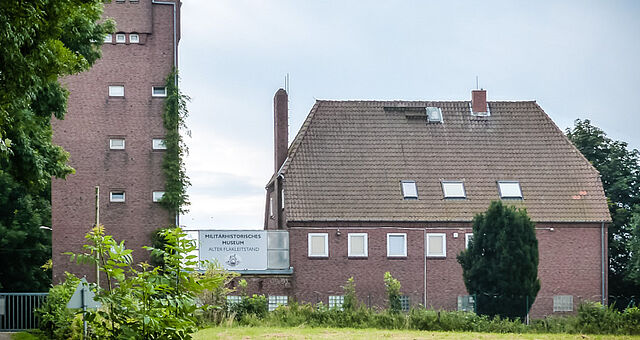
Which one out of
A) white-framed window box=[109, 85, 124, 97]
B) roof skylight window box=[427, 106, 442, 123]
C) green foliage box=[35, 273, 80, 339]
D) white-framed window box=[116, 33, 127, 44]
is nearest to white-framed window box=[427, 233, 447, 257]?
roof skylight window box=[427, 106, 442, 123]

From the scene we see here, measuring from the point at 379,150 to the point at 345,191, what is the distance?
11.1 feet

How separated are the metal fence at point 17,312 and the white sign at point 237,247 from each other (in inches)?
356

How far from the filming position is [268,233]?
44.9 m

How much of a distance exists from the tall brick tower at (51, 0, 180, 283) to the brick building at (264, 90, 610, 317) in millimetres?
6746

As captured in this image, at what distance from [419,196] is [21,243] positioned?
20.8 m

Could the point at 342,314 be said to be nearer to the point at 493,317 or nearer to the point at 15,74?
the point at 493,317

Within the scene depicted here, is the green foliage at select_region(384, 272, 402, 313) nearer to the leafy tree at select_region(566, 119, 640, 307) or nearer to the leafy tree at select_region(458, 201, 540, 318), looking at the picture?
the leafy tree at select_region(458, 201, 540, 318)

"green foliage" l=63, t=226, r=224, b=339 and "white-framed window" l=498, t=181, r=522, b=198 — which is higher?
"white-framed window" l=498, t=181, r=522, b=198

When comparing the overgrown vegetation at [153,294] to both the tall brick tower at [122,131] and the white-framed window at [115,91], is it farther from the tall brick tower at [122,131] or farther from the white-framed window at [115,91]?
the white-framed window at [115,91]

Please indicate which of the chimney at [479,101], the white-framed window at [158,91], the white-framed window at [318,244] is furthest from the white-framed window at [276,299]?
the chimney at [479,101]

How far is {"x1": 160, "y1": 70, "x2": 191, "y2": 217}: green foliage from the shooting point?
4259 centimetres

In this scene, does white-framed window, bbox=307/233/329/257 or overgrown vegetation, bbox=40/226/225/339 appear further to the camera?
white-framed window, bbox=307/233/329/257

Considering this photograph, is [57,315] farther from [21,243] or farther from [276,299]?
[21,243]

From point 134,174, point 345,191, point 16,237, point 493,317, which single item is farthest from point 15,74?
point 16,237
